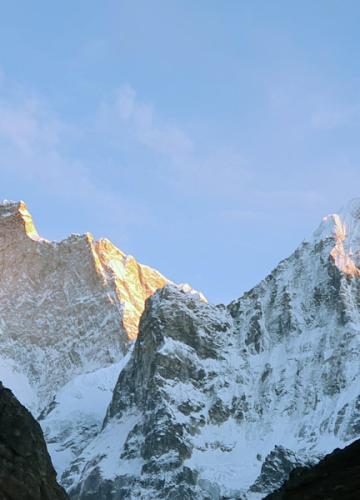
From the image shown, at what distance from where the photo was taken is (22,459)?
9425 centimetres

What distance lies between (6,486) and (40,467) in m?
9.49

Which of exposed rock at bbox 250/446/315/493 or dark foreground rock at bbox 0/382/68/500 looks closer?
dark foreground rock at bbox 0/382/68/500

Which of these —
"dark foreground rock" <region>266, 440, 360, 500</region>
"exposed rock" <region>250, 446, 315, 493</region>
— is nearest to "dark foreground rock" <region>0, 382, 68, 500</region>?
"dark foreground rock" <region>266, 440, 360, 500</region>

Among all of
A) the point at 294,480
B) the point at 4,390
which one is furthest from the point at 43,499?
the point at 294,480

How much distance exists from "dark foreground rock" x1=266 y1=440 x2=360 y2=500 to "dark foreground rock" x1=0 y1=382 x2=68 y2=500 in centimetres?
1887

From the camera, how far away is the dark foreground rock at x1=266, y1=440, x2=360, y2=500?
66094 millimetres

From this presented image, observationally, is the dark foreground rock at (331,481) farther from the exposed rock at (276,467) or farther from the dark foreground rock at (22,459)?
→ the exposed rock at (276,467)

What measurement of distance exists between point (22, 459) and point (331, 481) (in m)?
31.8

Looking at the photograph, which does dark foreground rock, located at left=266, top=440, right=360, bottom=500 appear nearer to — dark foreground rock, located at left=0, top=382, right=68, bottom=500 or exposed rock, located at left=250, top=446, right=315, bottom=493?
dark foreground rock, located at left=0, top=382, right=68, bottom=500

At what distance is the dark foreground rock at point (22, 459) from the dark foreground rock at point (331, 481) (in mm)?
18872

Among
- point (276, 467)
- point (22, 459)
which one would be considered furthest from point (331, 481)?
point (276, 467)

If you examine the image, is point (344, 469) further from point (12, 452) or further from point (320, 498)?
point (12, 452)

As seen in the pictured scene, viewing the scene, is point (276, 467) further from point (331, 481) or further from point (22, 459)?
point (331, 481)

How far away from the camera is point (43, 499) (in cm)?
9094
